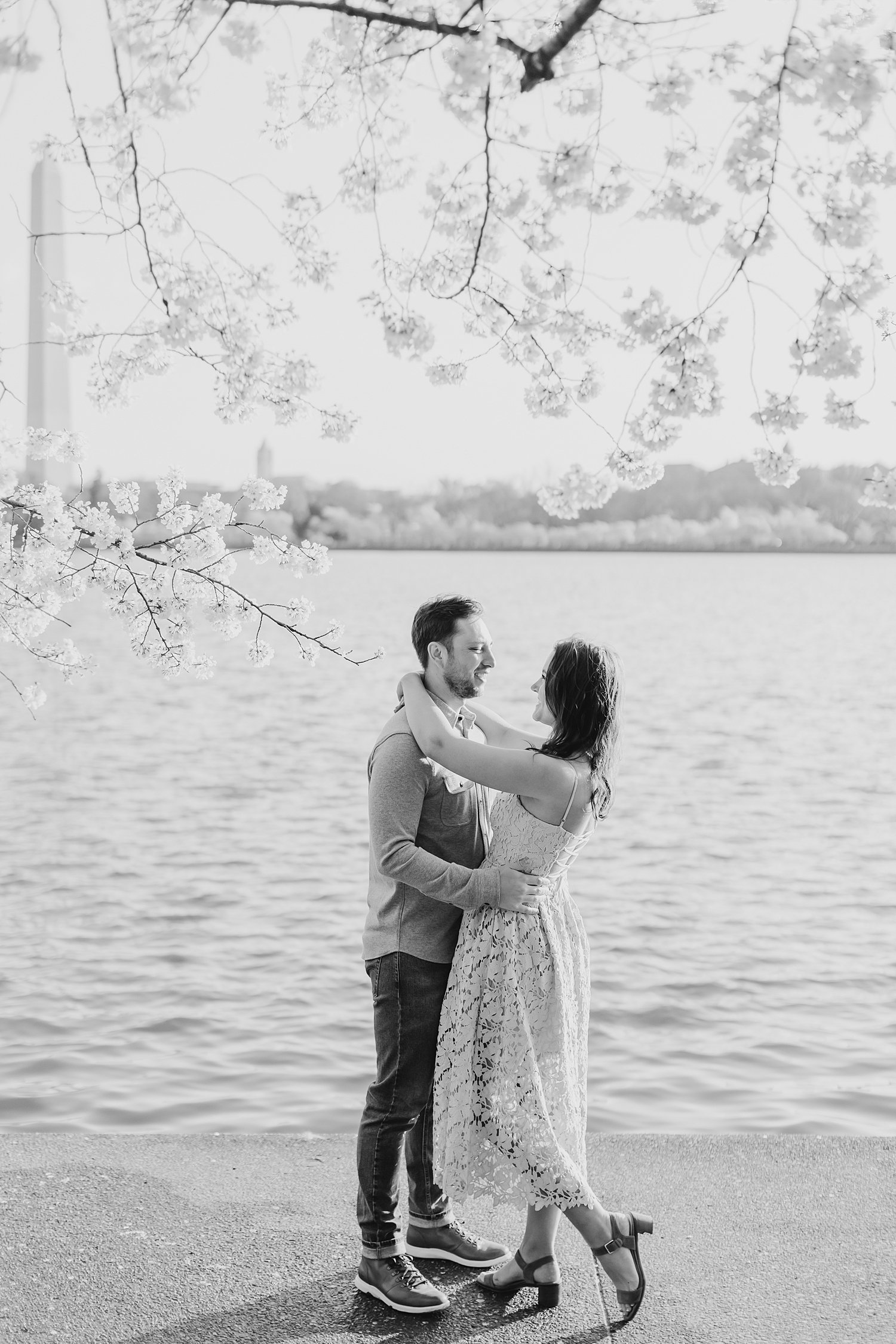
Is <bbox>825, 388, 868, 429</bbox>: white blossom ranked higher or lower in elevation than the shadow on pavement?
higher

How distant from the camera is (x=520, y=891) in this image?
3357 mm

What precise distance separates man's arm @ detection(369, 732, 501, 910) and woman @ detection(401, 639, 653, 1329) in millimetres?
85

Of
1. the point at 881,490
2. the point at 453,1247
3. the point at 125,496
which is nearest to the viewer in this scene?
the point at 453,1247

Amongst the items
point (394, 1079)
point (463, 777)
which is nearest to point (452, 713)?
point (463, 777)

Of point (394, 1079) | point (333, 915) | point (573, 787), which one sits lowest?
point (333, 915)

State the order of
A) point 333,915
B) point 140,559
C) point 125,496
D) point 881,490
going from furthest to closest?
point 333,915, point 125,496, point 140,559, point 881,490

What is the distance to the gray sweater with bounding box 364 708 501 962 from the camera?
331 cm

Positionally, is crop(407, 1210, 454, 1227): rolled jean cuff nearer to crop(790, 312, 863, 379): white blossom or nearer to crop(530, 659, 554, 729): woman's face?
crop(530, 659, 554, 729): woman's face

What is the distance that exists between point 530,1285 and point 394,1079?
652mm

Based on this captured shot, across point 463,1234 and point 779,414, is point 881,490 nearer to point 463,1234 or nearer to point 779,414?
point 779,414

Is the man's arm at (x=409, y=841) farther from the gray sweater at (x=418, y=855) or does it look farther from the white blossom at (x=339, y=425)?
the white blossom at (x=339, y=425)

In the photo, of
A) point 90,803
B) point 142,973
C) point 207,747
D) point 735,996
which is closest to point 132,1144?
point 142,973

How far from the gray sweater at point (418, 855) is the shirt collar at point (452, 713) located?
0.31 ft

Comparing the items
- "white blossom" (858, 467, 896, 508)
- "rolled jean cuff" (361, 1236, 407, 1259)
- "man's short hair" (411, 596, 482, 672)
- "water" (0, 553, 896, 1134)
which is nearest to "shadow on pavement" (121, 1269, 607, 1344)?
"rolled jean cuff" (361, 1236, 407, 1259)
